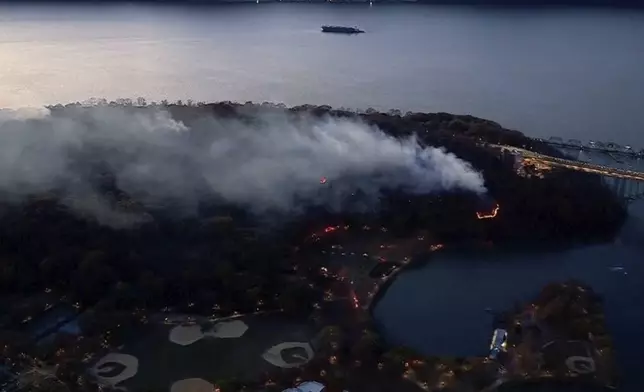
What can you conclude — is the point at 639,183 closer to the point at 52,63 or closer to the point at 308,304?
the point at 308,304

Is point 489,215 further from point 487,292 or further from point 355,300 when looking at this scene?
point 355,300

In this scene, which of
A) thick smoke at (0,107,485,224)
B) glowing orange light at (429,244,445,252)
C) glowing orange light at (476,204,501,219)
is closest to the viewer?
glowing orange light at (429,244,445,252)

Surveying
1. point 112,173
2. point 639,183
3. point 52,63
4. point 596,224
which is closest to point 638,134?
point 639,183

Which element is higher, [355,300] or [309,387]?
[355,300]

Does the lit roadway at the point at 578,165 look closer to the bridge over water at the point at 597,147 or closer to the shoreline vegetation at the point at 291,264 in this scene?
the shoreline vegetation at the point at 291,264

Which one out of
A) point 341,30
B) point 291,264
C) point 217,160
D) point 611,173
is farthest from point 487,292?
point 341,30

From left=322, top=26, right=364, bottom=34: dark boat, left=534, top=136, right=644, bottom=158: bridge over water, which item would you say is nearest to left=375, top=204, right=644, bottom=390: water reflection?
left=534, top=136, right=644, bottom=158: bridge over water

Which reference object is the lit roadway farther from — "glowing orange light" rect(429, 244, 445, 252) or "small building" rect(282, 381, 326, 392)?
"small building" rect(282, 381, 326, 392)
